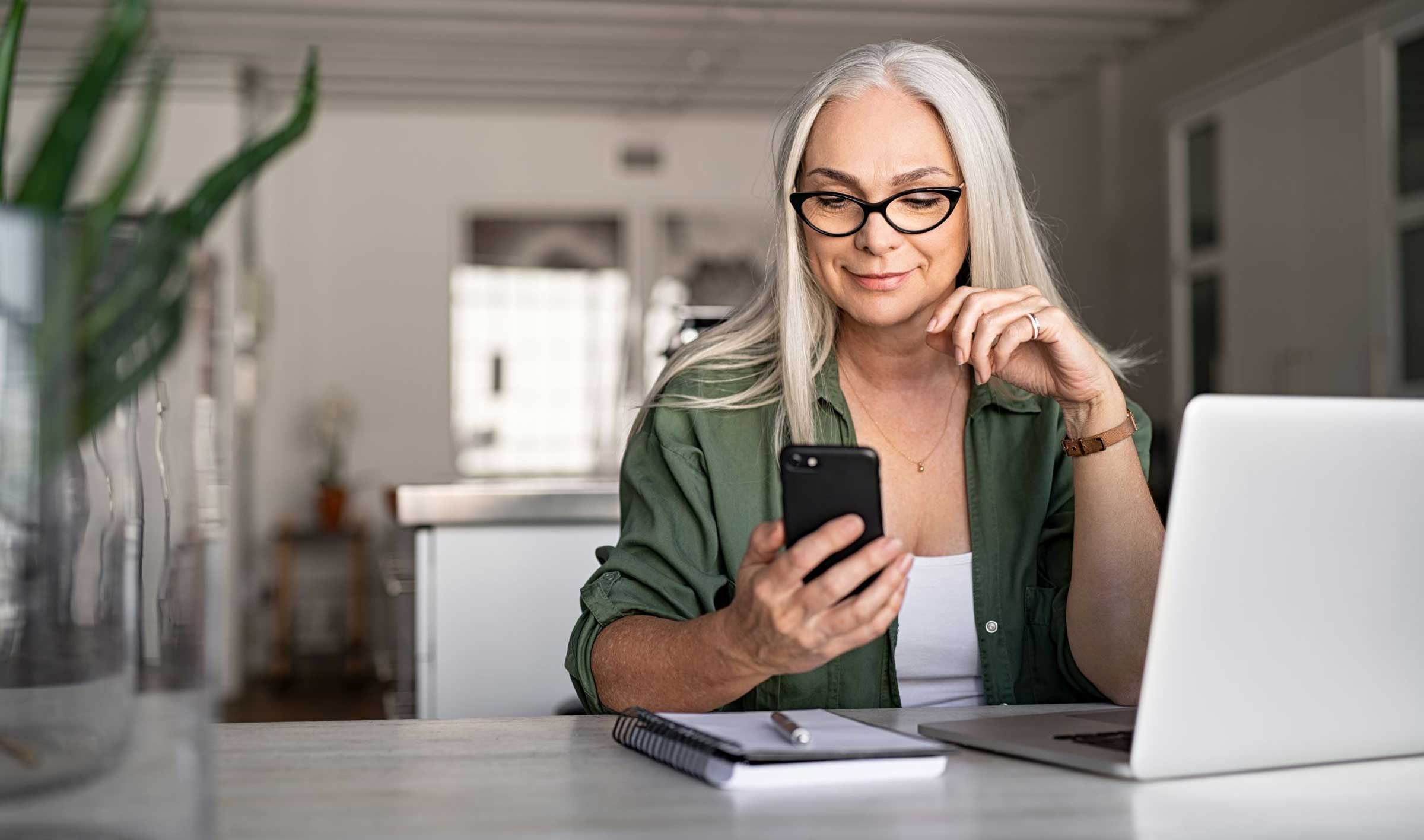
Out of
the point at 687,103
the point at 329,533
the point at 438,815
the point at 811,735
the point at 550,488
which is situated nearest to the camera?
the point at 438,815

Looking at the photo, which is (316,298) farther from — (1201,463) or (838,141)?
(1201,463)

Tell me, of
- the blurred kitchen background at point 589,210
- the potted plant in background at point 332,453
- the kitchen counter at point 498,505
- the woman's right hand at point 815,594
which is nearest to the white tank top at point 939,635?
the woman's right hand at point 815,594

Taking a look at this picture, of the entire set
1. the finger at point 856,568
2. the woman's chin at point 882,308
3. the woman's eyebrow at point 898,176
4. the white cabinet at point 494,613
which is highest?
the woman's eyebrow at point 898,176

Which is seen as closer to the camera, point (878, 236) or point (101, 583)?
point (101, 583)

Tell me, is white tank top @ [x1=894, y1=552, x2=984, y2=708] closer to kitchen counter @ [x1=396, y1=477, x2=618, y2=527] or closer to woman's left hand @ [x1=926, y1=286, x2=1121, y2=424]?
woman's left hand @ [x1=926, y1=286, x2=1121, y2=424]

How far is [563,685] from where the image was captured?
2.40 metres

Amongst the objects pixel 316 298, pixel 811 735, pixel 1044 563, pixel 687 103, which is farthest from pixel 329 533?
pixel 811 735

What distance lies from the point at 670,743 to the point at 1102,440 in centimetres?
63

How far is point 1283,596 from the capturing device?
0.90 metres

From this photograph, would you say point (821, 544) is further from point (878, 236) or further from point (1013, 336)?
point (878, 236)

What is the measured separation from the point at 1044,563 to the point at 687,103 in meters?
6.28

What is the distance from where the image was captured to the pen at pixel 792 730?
0.92 meters

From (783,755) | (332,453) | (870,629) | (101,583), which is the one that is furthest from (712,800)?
(332,453)

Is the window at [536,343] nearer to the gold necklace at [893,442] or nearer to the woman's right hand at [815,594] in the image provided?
the gold necklace at [893,442]
